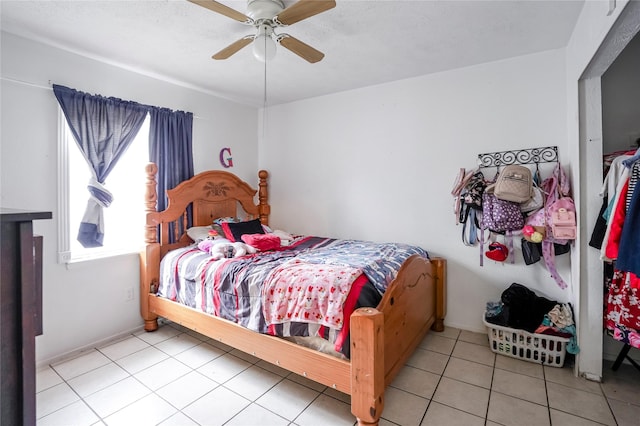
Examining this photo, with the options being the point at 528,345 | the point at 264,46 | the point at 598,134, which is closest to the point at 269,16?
the point at 264,46

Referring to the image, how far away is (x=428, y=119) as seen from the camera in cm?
304

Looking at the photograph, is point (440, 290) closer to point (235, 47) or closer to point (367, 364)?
point (367, 364)

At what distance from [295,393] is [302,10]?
2.33 meters

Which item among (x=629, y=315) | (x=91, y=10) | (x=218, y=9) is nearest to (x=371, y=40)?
(x=218, y=9)

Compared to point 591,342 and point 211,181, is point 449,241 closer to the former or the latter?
point 591,342

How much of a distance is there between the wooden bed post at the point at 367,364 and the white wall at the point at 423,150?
65.4 inches

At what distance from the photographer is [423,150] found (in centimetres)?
306

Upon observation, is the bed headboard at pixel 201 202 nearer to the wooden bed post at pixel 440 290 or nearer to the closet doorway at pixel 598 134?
the wooden bed post at pixel 440 290

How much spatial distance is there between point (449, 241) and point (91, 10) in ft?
10.9

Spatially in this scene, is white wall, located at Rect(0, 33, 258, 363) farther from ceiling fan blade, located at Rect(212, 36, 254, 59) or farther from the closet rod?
the closet rod

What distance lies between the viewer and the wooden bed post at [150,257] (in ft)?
9.46

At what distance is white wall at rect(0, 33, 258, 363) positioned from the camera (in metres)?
2.21

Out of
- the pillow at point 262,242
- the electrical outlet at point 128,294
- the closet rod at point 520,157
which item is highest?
the closet rod at point 520,157

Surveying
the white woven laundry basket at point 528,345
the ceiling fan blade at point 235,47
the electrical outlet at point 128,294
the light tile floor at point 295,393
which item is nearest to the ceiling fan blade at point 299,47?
the ceiling fan blade at point 235,47
